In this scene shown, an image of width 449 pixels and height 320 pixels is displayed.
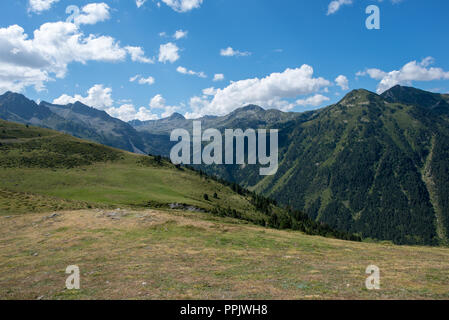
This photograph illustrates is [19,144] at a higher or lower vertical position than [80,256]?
higher

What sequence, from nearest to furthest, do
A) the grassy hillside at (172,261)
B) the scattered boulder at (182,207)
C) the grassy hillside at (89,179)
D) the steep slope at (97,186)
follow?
the grassy hillside at (172,261) → the steep slope at (97,186) → the grassy hillside at (89,179) → the scattered boulder at (182,207)

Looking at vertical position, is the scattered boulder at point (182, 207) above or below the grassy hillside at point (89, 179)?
below

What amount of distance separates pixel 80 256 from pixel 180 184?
93.5 meters

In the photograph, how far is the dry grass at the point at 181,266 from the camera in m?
17.0

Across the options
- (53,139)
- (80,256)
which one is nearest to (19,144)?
(53,139)

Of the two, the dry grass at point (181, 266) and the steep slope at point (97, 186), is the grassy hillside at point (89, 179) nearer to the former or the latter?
the steep slope at point (97, 186)

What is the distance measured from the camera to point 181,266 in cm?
2327

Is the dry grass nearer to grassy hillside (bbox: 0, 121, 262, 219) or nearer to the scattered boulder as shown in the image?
grassy hillside (bbox: 0, 121, 262, 219)

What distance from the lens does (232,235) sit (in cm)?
3928

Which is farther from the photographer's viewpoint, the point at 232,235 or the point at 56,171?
the point at 56,171

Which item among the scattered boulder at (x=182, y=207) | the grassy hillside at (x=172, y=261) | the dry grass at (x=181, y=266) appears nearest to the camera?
the dry grass at (x=181, y=266)

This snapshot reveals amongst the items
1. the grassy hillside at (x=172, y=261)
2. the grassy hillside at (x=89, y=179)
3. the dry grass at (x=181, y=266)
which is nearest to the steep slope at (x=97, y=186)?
the grassy hillside at (x=89, y=179)

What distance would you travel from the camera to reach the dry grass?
17.0 metres
